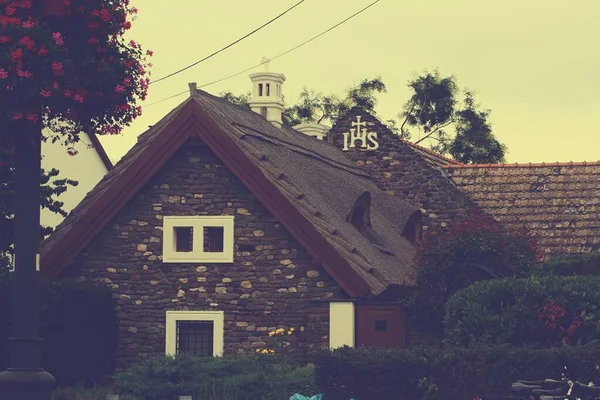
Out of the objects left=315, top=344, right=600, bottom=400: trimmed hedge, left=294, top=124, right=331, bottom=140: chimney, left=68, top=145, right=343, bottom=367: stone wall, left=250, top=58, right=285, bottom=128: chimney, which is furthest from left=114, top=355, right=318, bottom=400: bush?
left=294, top=124, right=331, bottom=140: chimney

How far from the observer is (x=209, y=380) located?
25516 mm

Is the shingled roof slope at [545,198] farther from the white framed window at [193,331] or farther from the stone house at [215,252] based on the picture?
the white framed window at [193,331]

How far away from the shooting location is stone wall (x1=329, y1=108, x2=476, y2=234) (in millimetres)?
41156

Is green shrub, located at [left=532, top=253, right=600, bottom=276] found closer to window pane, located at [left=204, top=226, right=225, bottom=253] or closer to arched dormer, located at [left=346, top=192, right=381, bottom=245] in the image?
arched dormer, located at [left=346, top=192, right=381, bottom=245]

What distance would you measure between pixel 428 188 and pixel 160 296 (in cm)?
1259

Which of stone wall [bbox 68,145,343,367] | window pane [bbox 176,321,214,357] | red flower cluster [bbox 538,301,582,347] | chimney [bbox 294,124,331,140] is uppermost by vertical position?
chimney [bbox 294,124,331,140]

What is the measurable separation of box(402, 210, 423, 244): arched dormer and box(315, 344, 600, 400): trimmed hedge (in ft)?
48.9

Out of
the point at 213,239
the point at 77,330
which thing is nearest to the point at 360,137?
the point at 213,239

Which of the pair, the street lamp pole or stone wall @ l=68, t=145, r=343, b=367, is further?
stone wall @ l=68, t=145, r=343, b=367

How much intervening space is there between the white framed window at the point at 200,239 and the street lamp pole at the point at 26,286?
1381 centimetres

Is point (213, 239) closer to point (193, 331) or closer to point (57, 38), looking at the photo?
point (193, 331)

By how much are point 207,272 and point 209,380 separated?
19.7 ft

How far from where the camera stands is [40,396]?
1662cm

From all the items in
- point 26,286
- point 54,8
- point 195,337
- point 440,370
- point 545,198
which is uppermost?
point 54,8
